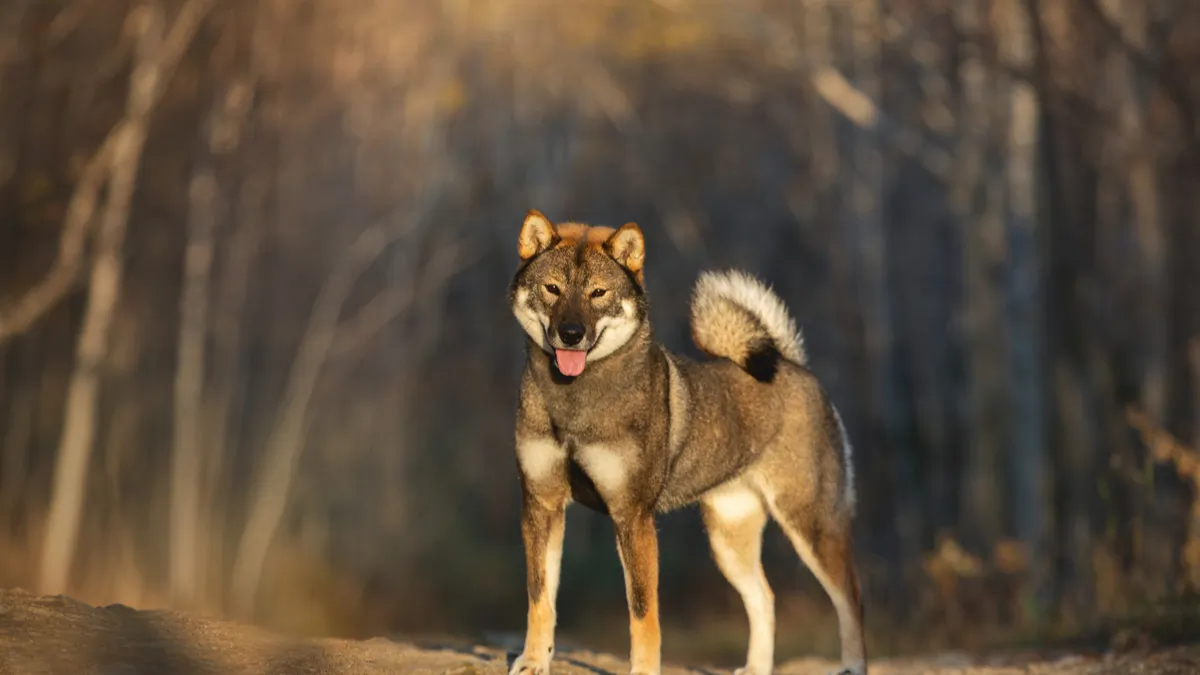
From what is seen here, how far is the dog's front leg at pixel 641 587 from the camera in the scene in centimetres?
622

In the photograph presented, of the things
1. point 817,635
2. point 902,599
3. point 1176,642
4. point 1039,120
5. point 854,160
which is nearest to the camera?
point 1176,642

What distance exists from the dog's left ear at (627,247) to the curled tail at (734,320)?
4.18ft

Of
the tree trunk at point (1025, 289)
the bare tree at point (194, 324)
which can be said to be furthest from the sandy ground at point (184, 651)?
the bare tree at point (194, 324)

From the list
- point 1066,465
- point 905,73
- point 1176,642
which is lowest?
point 1176,642

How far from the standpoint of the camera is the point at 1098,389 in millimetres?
21953

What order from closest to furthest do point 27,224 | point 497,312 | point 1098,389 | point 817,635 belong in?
point 817,635, point 27,224, point 1098,389, point 497,312

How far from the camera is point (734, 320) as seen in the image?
25.7ft

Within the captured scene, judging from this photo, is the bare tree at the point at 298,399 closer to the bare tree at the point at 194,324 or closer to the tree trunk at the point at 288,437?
the tree trunk at the point at 288,437

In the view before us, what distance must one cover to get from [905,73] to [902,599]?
1069 centimetres

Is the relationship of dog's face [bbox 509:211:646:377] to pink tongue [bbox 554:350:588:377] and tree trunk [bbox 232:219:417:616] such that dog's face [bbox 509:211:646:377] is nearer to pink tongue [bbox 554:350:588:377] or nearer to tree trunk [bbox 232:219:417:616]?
pink tongue [bbox 554:350:588:377]

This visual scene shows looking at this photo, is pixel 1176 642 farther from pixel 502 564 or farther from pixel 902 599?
pixel 502 564

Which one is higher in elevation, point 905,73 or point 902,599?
point 905,73

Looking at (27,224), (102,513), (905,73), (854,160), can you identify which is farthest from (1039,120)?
(102,513)

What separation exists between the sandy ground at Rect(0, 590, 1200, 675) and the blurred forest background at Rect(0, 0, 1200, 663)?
4.99m
